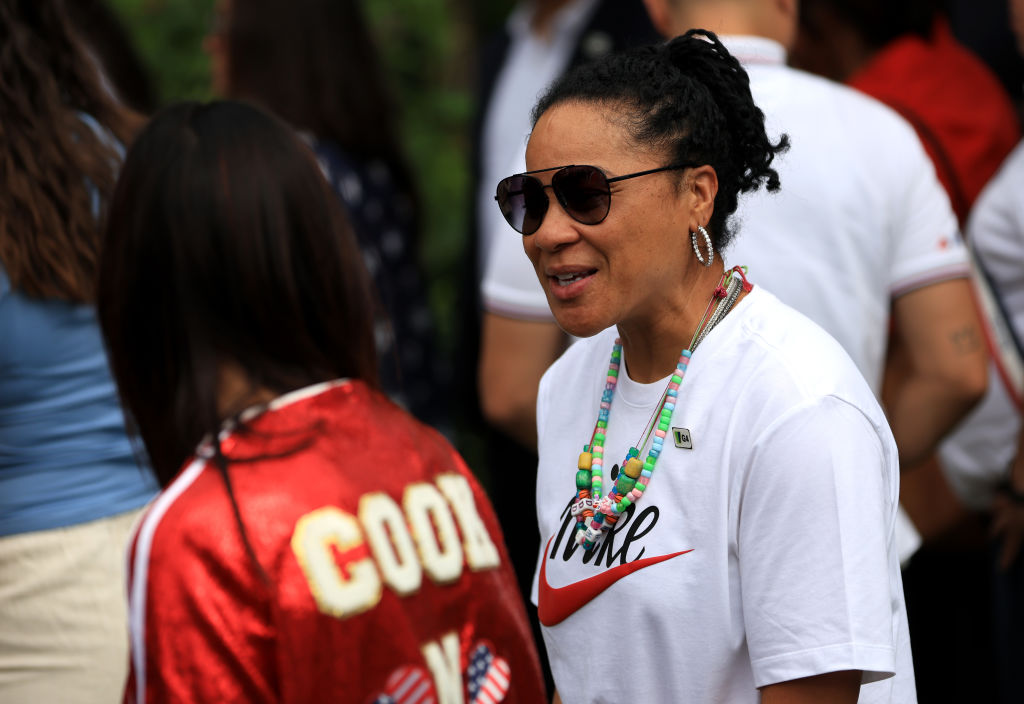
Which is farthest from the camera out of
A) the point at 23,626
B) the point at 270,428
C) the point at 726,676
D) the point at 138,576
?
the point at 23,626

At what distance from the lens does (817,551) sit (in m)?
1.60

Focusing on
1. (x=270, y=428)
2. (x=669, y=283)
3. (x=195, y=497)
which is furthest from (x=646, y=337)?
(x=195, y=497)

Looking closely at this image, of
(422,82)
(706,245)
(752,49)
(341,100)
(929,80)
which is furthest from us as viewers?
(422,82)

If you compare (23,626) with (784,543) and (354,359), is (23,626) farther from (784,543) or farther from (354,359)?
(784,543)

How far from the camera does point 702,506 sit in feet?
5.61

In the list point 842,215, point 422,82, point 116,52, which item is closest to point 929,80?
point 842,215

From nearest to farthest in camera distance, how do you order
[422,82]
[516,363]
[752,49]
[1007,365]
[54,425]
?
[54,425]
[752,49]
[516,363]
[1007,365]
[422,82]

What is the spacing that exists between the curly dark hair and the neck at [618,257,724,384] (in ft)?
0.26

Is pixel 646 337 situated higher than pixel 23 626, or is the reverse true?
pixel 646 337

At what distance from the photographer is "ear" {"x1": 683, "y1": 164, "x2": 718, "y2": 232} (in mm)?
1812

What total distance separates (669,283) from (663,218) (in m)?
0.10

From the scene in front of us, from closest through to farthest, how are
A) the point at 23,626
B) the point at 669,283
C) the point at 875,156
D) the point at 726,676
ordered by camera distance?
1. the point at 726,676
2. the point at 669,283
3. the point at 23,626
4. the point at 875,156

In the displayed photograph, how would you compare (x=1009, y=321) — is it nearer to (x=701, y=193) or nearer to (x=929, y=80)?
(x=929, y=80)

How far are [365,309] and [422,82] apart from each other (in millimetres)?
4945
